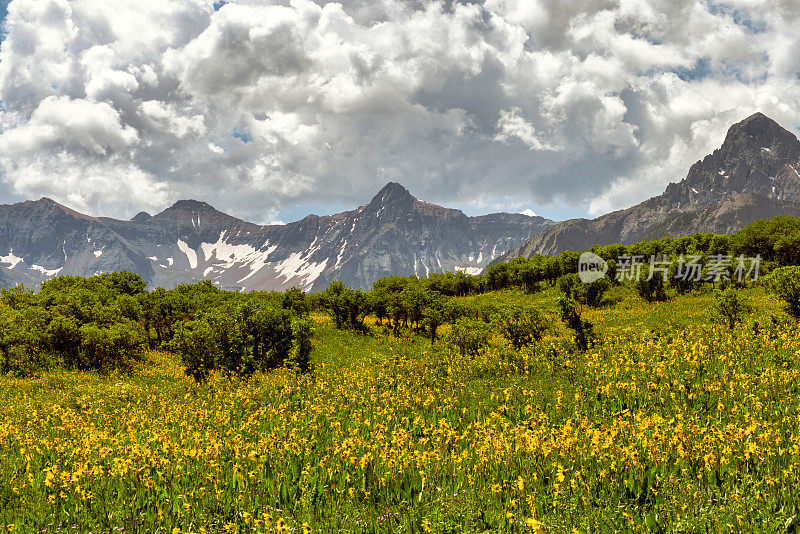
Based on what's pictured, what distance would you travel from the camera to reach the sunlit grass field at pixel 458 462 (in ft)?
14.6

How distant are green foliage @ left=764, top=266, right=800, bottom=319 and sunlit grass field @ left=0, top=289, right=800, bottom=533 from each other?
41.1 feet

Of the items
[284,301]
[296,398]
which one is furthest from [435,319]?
[296,398]

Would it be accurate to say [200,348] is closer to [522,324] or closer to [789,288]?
[522,324]

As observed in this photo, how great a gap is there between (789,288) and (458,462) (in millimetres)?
23477

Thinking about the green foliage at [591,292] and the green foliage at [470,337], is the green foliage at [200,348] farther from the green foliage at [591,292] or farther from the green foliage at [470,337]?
the green foliage at [591,292]

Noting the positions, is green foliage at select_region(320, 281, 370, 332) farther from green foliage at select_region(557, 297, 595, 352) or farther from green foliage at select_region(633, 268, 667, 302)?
green foliage at select_region(633, 268, 667, 302)

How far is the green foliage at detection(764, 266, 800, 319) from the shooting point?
20.3 m

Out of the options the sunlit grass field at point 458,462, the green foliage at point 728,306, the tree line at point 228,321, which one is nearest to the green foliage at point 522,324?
the tree line at point 228,321

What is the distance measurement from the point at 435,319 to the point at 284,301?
65.9 feet

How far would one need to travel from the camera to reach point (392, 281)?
60094mm

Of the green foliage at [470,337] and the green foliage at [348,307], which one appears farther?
the green foliage at [348,307]

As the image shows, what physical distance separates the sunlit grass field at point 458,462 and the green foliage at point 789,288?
12.5m

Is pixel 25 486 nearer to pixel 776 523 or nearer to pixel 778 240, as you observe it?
pixel 776 523

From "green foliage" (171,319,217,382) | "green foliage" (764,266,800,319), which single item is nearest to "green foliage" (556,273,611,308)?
"green foliage" (764,266,800,319)
